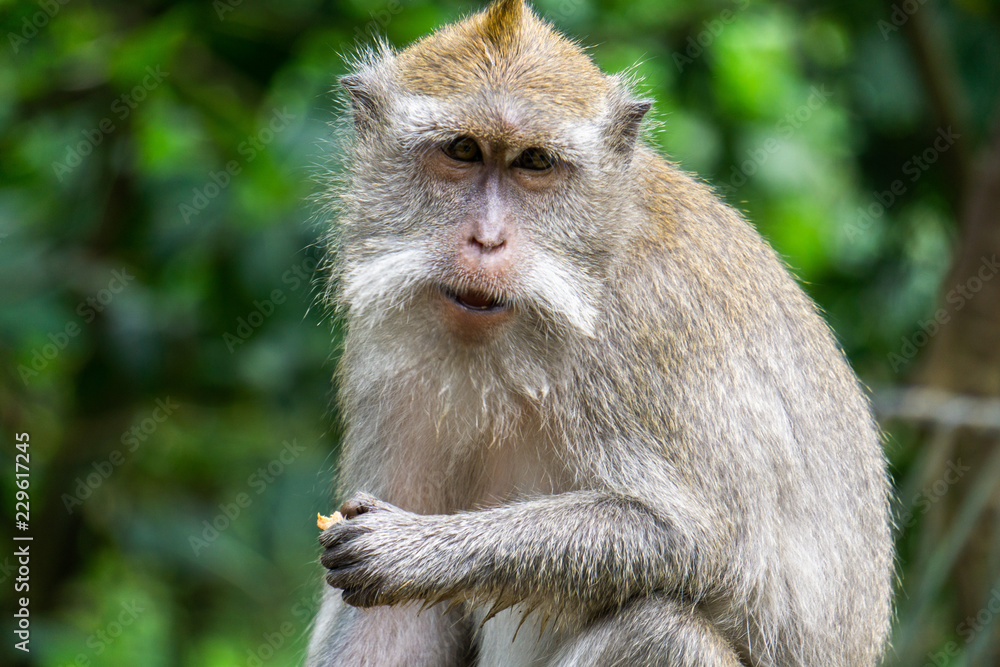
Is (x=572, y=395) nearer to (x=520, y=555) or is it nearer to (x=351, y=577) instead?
(x=520, y=555)

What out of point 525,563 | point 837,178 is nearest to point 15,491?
point 525,563

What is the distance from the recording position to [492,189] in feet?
12.9

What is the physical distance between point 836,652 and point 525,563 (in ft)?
4.91

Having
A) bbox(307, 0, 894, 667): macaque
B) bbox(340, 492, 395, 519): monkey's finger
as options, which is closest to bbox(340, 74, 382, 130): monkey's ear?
bbox(307, 0, 894, 667): macaque

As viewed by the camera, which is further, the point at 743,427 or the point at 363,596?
the point at 743,427

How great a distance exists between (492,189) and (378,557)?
4.75 feet

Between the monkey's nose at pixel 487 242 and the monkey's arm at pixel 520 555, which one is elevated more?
the monkey's nose at pixel 487 242

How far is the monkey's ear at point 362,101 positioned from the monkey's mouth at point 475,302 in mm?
1014

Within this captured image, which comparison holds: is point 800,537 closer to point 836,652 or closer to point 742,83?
point 836,652

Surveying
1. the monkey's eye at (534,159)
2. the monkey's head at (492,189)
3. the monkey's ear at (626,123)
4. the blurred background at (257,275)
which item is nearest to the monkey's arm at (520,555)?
the monkey's head at (492,189)

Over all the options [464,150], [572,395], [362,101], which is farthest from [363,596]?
[362,101]

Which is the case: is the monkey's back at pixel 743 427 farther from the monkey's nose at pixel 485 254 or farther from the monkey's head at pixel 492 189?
the monkey's nose at pixel 485 254

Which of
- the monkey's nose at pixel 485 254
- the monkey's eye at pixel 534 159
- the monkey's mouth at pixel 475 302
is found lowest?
the monkey's mouth at pixel 475 302

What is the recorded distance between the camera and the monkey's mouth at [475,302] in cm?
387
